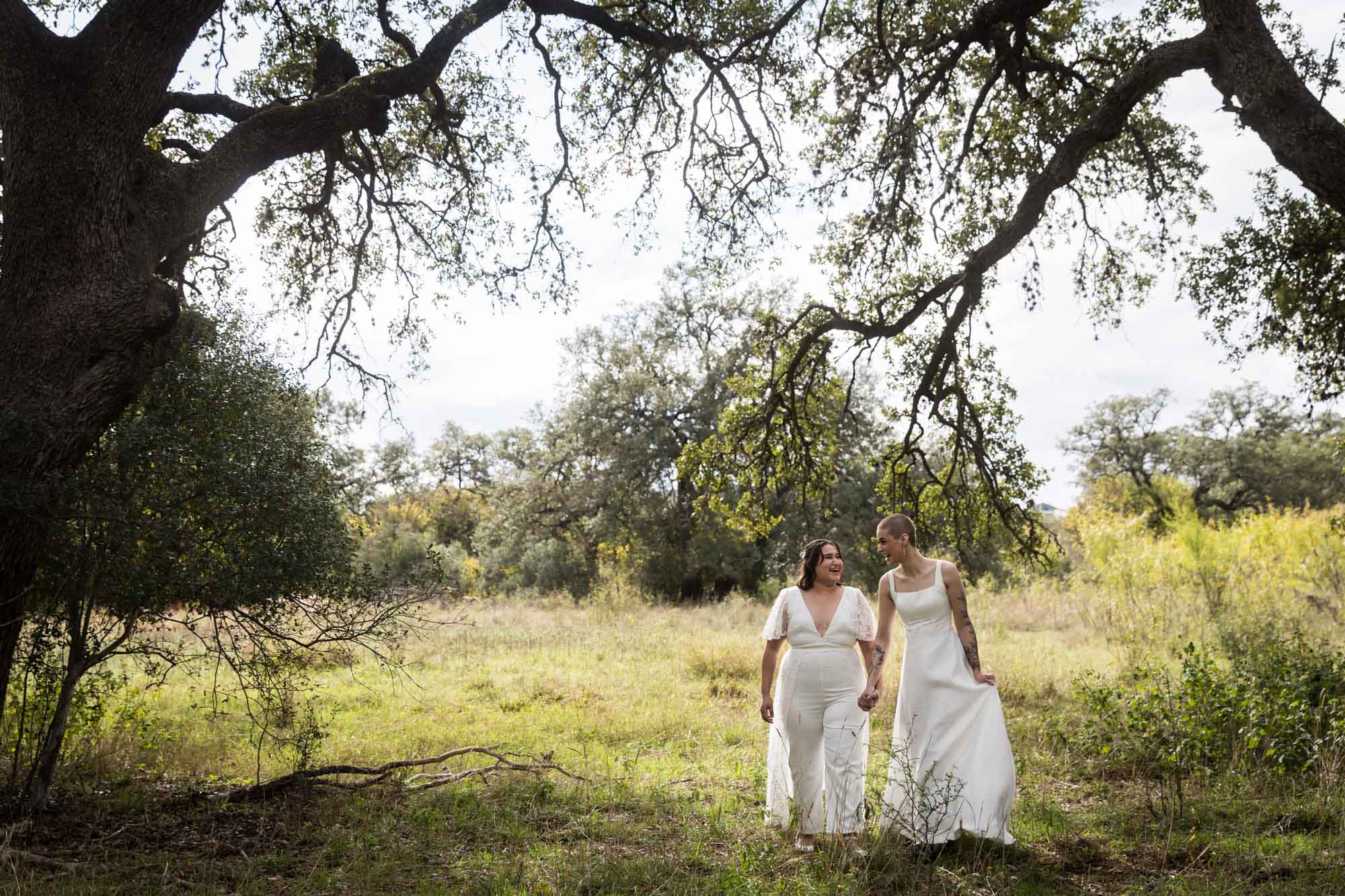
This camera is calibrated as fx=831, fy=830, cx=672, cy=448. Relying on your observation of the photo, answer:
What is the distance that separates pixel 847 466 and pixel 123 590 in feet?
80.6

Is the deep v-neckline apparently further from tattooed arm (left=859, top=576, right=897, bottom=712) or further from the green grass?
the green grass

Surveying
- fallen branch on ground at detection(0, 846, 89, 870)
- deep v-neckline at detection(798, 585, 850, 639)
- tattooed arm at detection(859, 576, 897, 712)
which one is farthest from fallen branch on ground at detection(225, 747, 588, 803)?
tattooed arm at detection(859, 576, 897, 712)

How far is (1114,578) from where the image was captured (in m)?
14.8

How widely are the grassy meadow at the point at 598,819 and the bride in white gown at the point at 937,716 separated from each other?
25 centimetres

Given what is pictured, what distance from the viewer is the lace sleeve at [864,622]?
5.92 metres

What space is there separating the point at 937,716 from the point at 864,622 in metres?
0.78

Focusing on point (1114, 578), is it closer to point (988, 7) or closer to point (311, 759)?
point (988, 7)

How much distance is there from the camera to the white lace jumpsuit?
5.71 m

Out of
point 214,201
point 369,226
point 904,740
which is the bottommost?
point 904,740

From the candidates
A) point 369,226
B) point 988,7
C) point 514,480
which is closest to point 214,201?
point 369,226

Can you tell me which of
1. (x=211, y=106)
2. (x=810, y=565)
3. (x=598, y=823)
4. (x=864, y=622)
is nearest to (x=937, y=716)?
(x=864, y=622)

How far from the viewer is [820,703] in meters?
5.88

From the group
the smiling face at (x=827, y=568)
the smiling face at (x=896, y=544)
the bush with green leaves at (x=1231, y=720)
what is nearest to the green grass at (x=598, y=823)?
the bush with green leaves at (x=1231, y=720)

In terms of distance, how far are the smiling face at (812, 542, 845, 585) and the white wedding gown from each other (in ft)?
1.50
